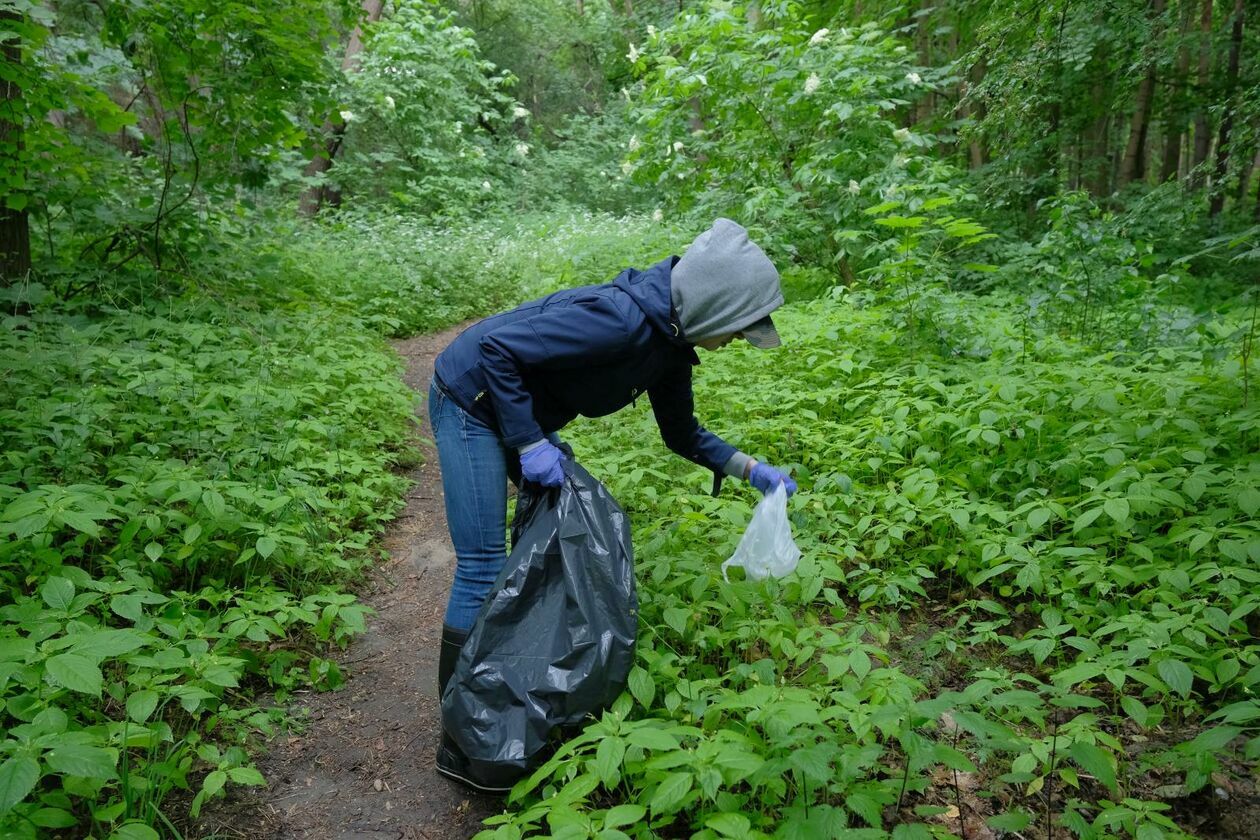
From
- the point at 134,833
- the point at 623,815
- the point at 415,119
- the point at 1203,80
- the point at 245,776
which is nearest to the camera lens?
the point at 623,815

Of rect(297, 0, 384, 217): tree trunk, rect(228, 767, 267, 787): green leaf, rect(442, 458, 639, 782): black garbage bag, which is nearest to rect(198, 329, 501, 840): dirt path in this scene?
rect(228, 767, 267, 787): green leaf

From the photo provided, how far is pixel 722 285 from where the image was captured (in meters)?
2.20

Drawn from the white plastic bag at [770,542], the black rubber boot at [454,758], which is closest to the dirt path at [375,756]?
the black rubber boot at [454,758]

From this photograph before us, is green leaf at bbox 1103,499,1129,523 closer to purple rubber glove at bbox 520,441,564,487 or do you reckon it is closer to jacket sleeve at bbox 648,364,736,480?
jacket sleeve at bbox 648,364,736,480

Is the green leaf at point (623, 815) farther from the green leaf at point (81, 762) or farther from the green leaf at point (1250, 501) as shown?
the green leaf at point (1250, 501)

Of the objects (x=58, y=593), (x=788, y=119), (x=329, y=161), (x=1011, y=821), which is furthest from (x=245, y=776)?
(x=329, y=161)

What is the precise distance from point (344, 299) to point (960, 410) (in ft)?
21.1

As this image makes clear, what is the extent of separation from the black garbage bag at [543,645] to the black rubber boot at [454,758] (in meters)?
0.04

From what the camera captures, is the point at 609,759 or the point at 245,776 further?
the point at 245,776

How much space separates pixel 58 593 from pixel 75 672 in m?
0.53

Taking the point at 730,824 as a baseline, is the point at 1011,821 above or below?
below

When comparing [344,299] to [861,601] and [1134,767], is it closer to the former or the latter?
[861,601]

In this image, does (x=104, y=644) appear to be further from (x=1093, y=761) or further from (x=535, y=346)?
(x=1093, y=761)

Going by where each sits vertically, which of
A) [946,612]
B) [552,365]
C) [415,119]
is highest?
[415,119]
